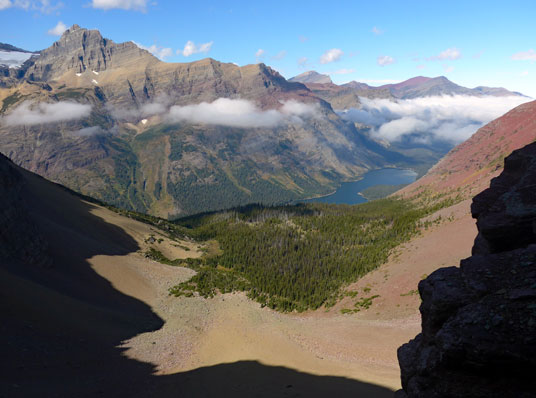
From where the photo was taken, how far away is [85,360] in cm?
2970

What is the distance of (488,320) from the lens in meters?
10.7

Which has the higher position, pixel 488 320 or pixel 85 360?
pixel 488 320

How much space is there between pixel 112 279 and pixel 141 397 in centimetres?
3650

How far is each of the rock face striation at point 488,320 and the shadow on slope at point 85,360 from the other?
15.5 metres

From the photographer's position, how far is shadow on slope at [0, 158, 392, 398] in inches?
987

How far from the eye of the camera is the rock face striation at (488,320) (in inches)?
399

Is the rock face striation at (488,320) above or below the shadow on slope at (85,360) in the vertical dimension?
above

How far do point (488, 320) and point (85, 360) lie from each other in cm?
3275

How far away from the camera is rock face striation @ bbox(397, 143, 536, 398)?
1012 cm

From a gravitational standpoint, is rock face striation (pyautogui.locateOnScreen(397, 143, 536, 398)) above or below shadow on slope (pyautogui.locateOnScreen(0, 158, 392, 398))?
above

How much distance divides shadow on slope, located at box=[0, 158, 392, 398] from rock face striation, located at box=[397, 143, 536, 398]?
15530mm

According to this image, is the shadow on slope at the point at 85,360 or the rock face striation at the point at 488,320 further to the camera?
the shadow on slope at the point at 85,360

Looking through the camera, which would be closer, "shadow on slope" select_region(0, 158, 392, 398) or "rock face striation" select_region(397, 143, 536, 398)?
"rock face striation" select_region(397, 143, 536, 398)

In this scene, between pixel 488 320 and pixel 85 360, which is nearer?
pixel 488 320
